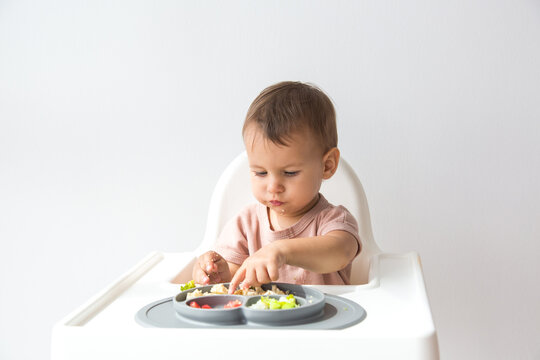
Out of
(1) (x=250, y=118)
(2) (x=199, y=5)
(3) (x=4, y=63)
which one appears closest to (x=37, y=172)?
(3) (x=4, y=63)

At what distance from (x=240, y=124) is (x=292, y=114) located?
482 mm

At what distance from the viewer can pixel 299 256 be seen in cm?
87

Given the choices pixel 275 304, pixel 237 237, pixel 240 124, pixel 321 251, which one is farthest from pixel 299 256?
pixel 240 124

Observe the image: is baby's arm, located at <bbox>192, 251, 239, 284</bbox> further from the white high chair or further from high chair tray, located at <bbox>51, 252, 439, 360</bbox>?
high chair tray, located at <bbox>51, 252, 439, 360</bbox>

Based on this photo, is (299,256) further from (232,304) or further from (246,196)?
(246,196)

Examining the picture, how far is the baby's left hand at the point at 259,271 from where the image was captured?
80 centimetres

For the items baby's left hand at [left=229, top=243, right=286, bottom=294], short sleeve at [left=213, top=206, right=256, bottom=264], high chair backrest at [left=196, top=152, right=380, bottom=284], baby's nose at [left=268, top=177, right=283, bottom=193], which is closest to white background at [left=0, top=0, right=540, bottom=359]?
high chair backrest at [left=196, top=152, right=380, bottom=284]

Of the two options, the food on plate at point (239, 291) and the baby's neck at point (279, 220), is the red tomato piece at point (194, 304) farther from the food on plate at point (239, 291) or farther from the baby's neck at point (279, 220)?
the baby's neck at point (279, 220)

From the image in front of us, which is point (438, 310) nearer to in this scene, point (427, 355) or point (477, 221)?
point (477, 221)

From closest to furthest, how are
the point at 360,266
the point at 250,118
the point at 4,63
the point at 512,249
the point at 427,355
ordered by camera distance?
Result: 1. the point at 427,355
2. the point at 250,118
3. the point at 360,266
4. the point at 512,249
5. the point at 4,63

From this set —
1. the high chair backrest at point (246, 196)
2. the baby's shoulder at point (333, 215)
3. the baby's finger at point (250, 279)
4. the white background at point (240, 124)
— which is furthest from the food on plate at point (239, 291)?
the white background at point (240, 124)

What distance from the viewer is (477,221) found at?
1.42 m

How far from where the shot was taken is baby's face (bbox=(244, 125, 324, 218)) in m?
0.97

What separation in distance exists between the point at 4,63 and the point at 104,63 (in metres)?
0.27
